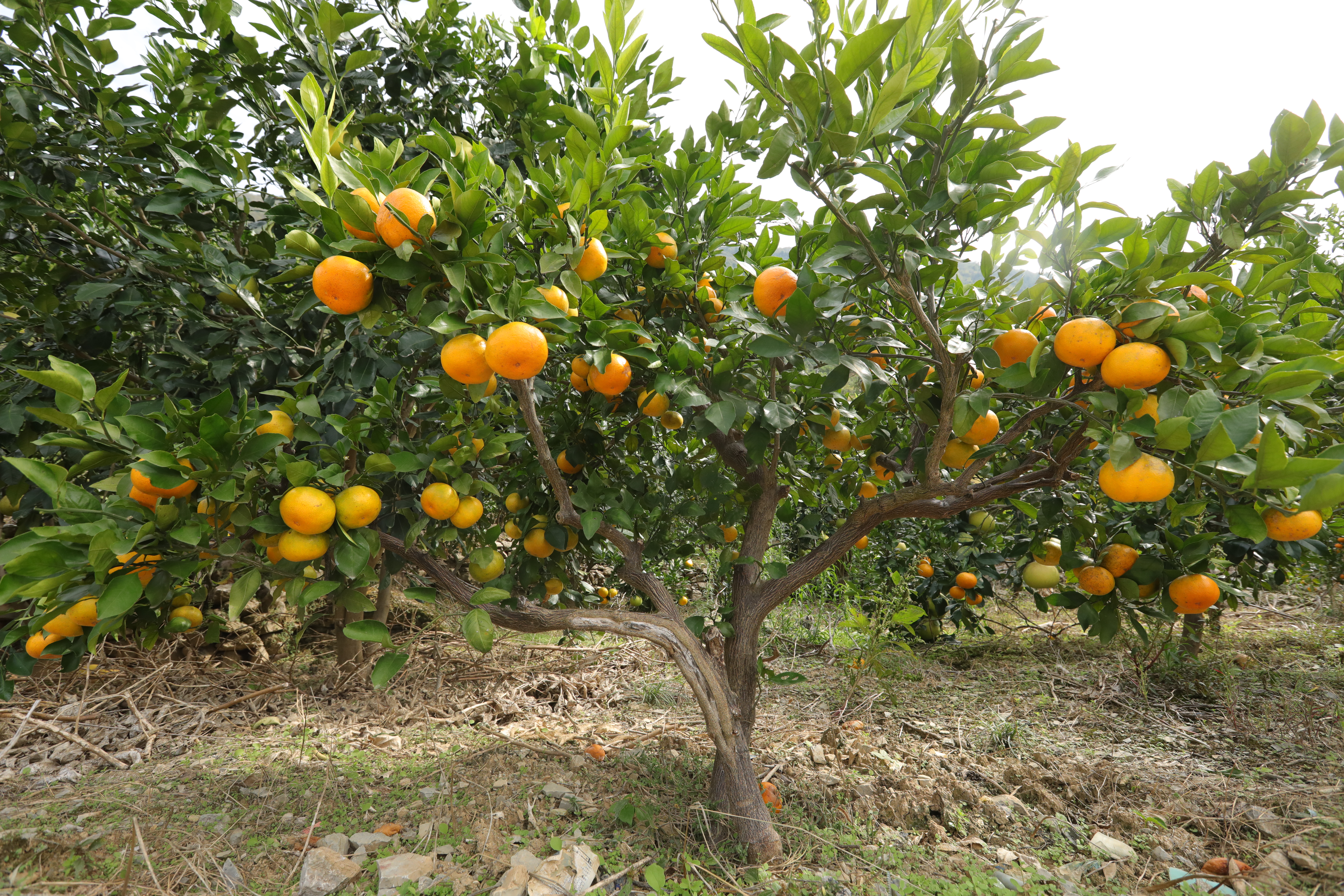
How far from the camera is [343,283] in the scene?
3.40 ft

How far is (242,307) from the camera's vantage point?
72.1 inches

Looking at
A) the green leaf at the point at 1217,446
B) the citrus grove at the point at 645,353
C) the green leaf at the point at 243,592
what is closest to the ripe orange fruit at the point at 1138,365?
the citrus grove at the point at 645,353

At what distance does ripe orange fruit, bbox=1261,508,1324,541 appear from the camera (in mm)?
1205

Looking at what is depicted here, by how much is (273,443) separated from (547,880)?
4.49ft

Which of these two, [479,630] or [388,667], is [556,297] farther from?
[388,667]

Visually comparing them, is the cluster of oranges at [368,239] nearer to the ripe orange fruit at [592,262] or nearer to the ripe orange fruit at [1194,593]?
the ripe orange fruit at [592,262]

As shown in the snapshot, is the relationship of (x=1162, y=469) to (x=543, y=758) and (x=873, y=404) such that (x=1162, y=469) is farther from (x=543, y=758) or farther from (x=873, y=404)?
(x=543, y=758)

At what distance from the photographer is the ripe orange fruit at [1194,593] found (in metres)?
1.55

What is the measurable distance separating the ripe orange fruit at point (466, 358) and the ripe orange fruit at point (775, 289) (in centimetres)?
60

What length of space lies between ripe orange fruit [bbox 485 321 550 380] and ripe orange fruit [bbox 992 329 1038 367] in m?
1.02

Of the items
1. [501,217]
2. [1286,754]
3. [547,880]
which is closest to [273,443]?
[501,217]

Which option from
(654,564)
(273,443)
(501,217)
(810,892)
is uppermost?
(501,217)

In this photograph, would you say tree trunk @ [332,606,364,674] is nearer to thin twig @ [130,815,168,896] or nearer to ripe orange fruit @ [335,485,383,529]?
thin twig @ [130,815,168,896]

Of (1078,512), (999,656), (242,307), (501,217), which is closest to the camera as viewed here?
(501,217)
